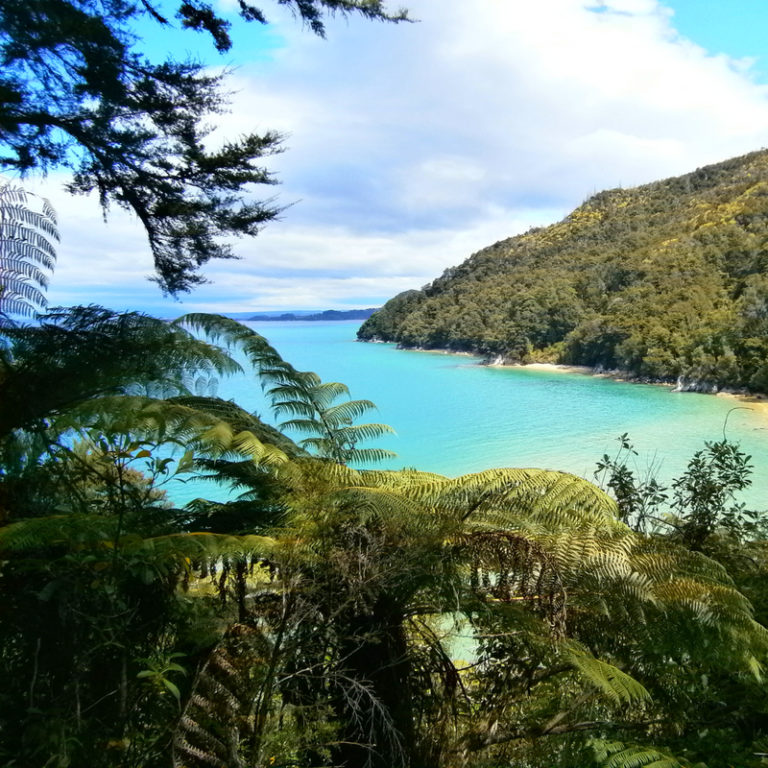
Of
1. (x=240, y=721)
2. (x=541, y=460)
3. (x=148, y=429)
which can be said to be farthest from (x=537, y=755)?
(x=541, y=460)

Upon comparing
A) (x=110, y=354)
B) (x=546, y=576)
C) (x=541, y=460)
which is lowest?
(x=541, y=460)

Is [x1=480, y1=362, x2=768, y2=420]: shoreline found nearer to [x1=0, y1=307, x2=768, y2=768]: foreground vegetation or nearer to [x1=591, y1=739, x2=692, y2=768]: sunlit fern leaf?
[x1=0, y1=307, x2=768, y2=768]: foreground vegetation

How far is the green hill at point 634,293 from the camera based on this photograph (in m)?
27.9

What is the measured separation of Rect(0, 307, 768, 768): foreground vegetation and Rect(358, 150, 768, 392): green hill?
986 inches

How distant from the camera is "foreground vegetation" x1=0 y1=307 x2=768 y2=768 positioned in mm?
1402

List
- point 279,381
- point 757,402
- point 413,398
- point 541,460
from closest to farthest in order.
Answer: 1. point 279,381
2. point 541,460
3. point 757,402
4. point 413,398

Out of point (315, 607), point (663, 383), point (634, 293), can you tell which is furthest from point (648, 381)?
point (315, 607)

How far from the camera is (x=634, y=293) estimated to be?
121 ft

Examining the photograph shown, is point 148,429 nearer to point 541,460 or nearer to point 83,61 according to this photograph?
point 83,61

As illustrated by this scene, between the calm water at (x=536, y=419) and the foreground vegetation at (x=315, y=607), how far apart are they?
7348mm

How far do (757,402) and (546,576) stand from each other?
25165 mm

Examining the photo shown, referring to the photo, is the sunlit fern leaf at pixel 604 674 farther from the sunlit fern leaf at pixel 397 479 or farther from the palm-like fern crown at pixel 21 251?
the palm-like fern crown at pixel 21 251

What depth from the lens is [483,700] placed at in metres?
2.19

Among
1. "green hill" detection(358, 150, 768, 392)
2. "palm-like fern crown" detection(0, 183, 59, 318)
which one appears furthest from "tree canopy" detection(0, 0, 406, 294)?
"green hill" detection(358, 150, 768, 392)
